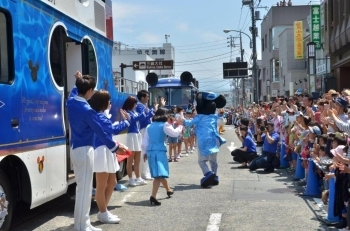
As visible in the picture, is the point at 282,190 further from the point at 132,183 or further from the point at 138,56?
the point at 138,56

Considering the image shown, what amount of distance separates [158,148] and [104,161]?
1.76 metres

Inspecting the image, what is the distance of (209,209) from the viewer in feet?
26.4

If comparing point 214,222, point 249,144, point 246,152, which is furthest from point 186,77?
point 214,222

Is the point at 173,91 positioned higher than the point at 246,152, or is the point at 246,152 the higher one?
the point at 173,91

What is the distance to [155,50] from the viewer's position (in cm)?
9669

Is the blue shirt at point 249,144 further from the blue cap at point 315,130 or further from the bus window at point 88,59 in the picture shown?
the bus window at point 88,59

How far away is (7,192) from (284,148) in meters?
9.05

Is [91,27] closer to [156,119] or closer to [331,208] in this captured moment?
[156,119]

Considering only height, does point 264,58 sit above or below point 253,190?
above

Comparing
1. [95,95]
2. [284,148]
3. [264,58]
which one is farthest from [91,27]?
[264,58]

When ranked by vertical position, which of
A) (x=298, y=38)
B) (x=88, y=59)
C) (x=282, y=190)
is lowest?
(x=282, y=190)

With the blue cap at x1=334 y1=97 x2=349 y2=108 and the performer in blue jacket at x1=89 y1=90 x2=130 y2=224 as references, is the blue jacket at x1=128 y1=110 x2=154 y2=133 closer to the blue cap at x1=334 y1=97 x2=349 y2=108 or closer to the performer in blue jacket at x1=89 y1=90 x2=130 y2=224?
the performer in blue jacket at x1=89 y1=90 x2=130 y2=224

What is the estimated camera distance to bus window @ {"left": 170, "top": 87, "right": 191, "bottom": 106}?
2161 centimetres

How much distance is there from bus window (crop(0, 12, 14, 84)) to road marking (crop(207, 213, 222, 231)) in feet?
10.7
